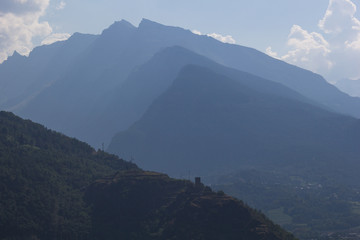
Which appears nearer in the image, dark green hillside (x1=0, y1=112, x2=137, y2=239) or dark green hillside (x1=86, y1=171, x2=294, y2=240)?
dark green hillside (x1=86, y1=171, x2=294, y2=240)

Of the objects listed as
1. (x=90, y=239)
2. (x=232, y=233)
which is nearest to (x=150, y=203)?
(x=90, y=239)

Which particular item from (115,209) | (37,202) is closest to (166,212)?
(115,209)

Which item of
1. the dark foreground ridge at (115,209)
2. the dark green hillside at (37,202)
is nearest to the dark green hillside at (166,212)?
the dark foreground ridge at (115,209)

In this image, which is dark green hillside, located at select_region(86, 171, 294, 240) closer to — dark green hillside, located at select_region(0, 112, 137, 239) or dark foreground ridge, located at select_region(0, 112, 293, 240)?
dark foreground ridge, located at select_region(0, 112, 293, 240)

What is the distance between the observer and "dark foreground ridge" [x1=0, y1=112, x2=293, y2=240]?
15375 centimetres

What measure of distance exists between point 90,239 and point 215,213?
122 feet

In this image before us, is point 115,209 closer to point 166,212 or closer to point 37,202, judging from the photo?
point 166,212

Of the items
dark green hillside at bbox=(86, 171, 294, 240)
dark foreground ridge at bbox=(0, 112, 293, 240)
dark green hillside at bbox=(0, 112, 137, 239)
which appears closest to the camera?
dark green hillside at bbox=(86, 171, 294, 240)

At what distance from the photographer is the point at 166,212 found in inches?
6639

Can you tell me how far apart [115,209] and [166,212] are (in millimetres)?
17409

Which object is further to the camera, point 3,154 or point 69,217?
point 3,154

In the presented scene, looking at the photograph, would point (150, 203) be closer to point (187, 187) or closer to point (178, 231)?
point (187, 187)

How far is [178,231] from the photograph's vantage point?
511 ft

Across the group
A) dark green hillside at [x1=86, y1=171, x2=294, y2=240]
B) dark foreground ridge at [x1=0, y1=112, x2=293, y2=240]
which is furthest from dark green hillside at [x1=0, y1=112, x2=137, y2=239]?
dark green hillside at [x1=86, y1=171, x2=294, y2=240]
